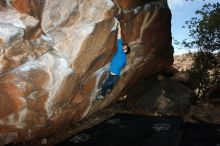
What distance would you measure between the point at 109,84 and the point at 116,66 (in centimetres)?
61

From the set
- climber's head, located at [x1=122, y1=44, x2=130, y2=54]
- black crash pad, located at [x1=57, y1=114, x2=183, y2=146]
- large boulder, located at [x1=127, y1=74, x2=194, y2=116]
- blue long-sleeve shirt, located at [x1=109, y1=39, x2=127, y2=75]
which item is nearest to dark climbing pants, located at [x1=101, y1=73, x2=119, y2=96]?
blue long-sleeve shirt, located at [x1=109, y1=39, x2=127, y2=75]

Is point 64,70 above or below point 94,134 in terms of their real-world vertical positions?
above

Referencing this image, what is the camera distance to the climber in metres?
8.02

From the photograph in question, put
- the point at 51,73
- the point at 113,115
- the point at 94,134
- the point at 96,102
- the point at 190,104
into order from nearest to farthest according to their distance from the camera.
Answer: the point at 51,73
the point at 94,134
the point at 96,102
the point at 113,115
the point at 190,104

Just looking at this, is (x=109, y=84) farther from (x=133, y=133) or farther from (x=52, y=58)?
(x=52, y=58)

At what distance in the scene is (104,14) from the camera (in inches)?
273

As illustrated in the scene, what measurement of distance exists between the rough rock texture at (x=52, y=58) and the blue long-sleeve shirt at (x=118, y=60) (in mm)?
286

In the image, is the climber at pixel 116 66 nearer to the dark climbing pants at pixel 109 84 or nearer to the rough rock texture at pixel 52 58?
the dark climbing pants at pixel 109 84

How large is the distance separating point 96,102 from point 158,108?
7.65 ft

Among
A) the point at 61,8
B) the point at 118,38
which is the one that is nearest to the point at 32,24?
the point at 61,8

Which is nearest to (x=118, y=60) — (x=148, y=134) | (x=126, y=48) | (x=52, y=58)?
(x=126, y=48)

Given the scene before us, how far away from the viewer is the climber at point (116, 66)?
26.3ft

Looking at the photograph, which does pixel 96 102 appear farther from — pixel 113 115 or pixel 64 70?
pixel 64 70

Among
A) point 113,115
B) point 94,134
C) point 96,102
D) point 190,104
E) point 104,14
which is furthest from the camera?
point 190,104
